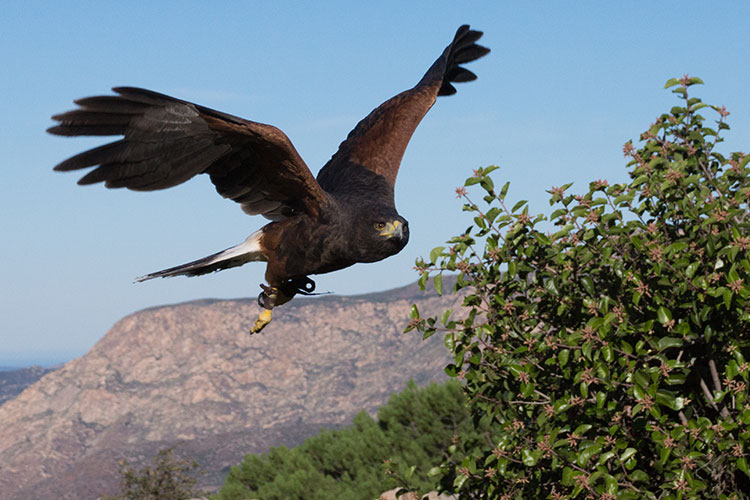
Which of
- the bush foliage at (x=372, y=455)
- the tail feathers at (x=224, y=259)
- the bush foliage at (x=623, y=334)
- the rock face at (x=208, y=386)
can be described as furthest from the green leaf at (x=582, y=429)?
the rock face at (x=208, y=386)

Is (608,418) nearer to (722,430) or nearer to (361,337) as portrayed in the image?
(722,430)

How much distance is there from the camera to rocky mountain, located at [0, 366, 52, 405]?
6494cm

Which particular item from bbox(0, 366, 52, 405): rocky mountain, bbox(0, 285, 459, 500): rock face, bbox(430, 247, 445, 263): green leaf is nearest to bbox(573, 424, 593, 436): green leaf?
bbox(430, 247, 445, 263): green leaf

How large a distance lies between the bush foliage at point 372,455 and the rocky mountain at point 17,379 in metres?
57.3

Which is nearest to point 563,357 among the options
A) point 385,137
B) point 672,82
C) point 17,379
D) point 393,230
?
point 393,230

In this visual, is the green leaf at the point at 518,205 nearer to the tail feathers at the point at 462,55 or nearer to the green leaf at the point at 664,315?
the green leaf at the point at 664,315

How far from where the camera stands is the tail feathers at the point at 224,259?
18.5 ft

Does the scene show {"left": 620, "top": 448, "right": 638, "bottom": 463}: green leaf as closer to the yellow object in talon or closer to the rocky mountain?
the yellow object in talon

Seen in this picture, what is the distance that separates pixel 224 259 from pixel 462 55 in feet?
14.5

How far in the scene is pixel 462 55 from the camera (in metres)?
8.90

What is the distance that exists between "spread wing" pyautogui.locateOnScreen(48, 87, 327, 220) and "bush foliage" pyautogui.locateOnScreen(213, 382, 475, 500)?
263 inches

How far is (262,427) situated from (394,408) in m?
43.6

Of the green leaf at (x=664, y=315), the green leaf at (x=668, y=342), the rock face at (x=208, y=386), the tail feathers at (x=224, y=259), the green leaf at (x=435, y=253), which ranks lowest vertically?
the rock face at (x=208, y=386)

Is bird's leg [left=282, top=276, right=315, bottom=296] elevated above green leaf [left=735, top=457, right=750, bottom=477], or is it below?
above
